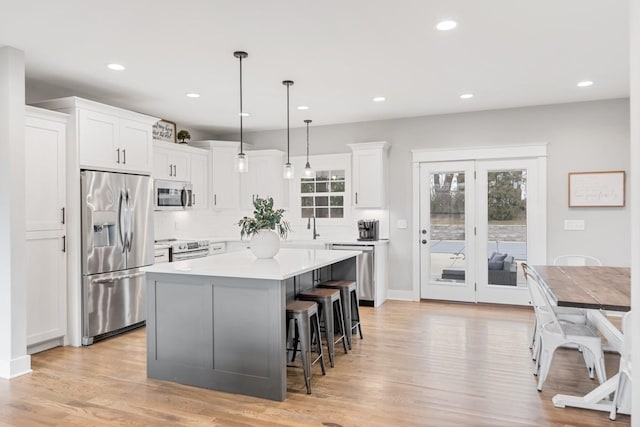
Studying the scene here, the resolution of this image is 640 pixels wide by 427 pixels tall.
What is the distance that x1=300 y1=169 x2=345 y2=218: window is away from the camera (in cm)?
660

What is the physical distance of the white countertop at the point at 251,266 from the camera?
2.96 metres

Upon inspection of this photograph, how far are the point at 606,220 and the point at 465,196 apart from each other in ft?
5.58

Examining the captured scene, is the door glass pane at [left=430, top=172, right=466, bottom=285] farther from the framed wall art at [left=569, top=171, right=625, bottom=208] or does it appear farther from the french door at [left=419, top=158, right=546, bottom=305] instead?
the framed wall art at [left=569, top=171, right=625, bottom=208]

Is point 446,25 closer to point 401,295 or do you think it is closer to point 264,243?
point 264,243

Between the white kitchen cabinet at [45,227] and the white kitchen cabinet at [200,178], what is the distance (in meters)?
2.27

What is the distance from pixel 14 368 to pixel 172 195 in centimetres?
282

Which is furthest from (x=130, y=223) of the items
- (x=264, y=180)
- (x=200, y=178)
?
(x=264, y=180)

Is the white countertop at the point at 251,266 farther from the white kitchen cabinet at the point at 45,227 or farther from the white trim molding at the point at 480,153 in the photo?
the white trim molding at the point at 480,153

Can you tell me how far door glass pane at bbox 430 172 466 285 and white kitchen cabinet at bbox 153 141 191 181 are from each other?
11.6ft

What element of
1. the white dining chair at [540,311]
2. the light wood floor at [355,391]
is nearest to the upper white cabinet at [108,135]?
the light wood floor at [355,391]

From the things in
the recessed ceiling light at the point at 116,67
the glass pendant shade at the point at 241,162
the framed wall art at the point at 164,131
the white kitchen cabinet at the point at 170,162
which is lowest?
the glass pendant shade at the point at 241,162

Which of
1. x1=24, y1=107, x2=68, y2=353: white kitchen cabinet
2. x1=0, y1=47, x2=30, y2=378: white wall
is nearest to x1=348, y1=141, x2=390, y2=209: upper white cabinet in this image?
x1=24, y1=107, x2=68, y2=353: white kitchen cabinet

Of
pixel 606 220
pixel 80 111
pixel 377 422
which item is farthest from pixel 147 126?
pixel 606 220

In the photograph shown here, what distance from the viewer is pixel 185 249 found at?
221 inches
